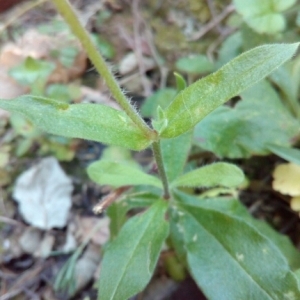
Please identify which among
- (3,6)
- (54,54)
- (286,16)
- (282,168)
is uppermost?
(3,6)

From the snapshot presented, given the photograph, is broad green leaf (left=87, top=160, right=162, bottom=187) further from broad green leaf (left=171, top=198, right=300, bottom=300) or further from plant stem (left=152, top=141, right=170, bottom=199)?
broad green leaf (left=171, top=198, right=300, bottom=300)

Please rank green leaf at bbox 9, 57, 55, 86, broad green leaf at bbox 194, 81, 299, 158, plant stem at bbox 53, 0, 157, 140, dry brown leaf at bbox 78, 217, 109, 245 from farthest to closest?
green leaf at bbox 9, 57, 55, 86, dry brown leaf at bbox 78, 217, 109, 245, broad green leaf at bbox 194, 81, 299, 158, plant stem at bbox 53, 0, 157, 140

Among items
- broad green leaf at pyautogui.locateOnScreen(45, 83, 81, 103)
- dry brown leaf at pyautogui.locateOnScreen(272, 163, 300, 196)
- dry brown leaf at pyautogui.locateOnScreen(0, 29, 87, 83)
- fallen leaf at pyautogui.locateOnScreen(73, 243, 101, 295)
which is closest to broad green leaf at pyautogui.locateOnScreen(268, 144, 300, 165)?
dry brown leaf at pyautogui.locateOnScreen(272, 163, 300, 196)

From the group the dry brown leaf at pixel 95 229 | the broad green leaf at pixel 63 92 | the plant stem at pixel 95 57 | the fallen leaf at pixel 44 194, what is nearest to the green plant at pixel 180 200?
the plant stem at pixel 95 57

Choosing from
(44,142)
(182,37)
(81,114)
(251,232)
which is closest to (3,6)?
(44,142)

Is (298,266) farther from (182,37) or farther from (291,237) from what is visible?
(182,37)

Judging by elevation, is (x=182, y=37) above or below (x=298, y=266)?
above
